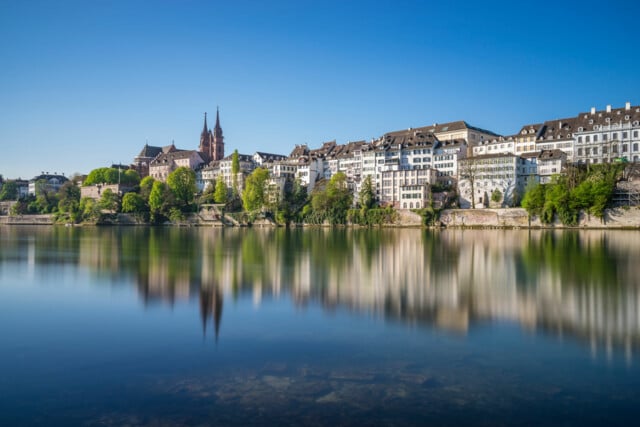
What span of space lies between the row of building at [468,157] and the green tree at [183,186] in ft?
34.0

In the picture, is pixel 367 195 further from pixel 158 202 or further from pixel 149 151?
pixel 149 151

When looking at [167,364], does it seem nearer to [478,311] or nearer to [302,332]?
[302,332]

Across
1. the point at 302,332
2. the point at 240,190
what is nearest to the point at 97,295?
the point at 302,332

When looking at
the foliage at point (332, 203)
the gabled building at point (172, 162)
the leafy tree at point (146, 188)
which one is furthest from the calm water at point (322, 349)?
the gabled building at point (172, 162)

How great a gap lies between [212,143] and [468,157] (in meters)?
74.9

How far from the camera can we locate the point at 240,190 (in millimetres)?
101750

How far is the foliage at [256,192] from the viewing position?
89625 millimetres

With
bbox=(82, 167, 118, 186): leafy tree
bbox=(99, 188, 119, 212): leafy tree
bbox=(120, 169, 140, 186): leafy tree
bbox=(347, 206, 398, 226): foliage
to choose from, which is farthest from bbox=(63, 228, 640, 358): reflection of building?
bbox=(120, 169, 140, 186): leafy tree

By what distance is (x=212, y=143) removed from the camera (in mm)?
130750

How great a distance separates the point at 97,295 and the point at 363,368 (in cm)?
1205

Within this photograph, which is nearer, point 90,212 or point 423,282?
point 423,282

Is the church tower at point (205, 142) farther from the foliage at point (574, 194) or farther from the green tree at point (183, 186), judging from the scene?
the foliage at point (574, 194)

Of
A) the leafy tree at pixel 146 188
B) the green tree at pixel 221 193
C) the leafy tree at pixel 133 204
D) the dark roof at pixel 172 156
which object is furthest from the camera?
the dark roof at pixel 172 156

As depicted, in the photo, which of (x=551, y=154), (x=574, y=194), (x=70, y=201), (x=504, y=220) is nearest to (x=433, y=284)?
(x=574, y=194)
